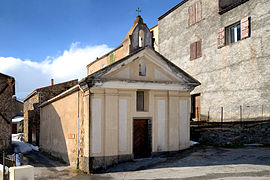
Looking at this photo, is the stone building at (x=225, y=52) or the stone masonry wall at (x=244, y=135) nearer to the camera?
the stone masonry wall at (x=244, y=135)

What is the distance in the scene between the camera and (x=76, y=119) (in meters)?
11.9

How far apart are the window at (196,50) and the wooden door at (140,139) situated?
38.3 ft

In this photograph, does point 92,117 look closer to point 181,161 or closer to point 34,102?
point 181,161

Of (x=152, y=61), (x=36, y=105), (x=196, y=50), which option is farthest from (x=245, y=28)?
(x=36, y=105)

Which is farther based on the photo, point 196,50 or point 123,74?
point 196,50

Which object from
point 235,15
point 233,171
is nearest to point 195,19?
point 235,15

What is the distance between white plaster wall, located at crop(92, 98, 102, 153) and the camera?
10469 millimetres

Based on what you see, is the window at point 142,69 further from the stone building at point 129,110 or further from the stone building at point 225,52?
the stone building at point 225,52

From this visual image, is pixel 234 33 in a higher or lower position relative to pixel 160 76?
higher

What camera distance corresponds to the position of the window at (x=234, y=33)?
16875 millimetres

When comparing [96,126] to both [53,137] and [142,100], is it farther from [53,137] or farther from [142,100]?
[53,137]

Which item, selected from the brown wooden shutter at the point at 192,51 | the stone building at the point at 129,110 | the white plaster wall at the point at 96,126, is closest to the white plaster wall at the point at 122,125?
the stone building at the point at 129,110

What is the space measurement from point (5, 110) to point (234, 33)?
16.3 meters

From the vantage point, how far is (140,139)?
11.7 meters
